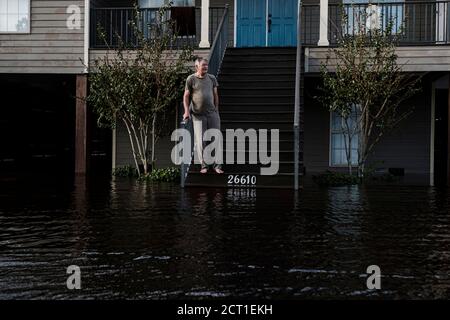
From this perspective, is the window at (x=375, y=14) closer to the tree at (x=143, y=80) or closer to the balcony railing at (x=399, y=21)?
the balcony railing at (x=399, y=21)

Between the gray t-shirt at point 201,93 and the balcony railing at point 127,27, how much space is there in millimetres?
3865

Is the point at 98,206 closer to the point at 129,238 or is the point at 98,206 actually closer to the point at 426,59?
the point at 129,238

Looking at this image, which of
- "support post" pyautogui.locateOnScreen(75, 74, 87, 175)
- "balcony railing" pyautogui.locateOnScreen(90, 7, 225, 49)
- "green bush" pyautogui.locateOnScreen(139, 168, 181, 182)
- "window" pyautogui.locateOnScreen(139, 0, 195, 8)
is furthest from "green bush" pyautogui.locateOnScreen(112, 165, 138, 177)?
"window" pyautogui.locateOnScreen(139, 0, 195, 8)

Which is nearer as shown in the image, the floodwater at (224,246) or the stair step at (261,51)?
the floodwater at (224,246)

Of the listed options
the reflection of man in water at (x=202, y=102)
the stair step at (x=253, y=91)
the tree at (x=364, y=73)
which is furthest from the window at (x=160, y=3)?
the reflection of man in water at (x=202, y=102)

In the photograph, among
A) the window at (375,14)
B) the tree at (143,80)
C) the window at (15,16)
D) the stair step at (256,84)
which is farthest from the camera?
the window at (15,16)

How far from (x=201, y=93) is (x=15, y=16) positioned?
7.30 meters

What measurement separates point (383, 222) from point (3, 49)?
11438mm

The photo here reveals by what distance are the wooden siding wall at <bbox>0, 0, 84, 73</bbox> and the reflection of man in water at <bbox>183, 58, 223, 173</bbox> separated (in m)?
5.16

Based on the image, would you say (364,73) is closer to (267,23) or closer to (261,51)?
(261,51)

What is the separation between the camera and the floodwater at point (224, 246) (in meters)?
3.96

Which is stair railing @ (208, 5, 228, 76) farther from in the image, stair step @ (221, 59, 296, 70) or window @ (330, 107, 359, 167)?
window @ (330, 107, 359, 167)

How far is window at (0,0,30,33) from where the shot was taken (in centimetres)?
1512
